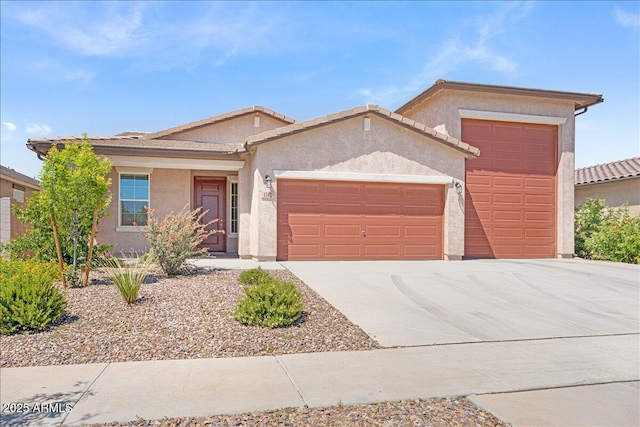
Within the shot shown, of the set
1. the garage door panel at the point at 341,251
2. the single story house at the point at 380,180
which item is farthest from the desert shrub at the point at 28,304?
the garage door panel at the point at 341,251

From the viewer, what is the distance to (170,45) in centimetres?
1250

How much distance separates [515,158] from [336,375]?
13.4m

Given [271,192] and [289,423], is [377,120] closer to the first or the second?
[271,192]

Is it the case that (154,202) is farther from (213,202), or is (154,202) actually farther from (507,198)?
(507,198)

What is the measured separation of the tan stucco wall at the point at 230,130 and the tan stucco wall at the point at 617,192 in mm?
13990

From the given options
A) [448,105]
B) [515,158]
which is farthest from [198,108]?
[515,158]

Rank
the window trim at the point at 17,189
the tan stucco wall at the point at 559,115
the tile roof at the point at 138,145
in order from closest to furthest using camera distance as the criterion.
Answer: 1. the tile roof at the point at 138,145
2. the tan stucco wall at the point at 559,115
3. the window trim at the point at 17,189

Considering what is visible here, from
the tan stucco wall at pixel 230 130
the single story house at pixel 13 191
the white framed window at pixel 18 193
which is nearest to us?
the single story house at pixel 13 191

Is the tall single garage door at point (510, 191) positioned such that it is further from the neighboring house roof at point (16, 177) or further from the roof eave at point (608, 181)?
the neighboring house roof at point (16, 177)

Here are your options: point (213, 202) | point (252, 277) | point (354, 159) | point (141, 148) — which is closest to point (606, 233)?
point (354, 159)

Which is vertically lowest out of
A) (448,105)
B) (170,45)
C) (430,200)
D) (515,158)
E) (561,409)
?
(561,409)

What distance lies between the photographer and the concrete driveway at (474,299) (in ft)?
22.4

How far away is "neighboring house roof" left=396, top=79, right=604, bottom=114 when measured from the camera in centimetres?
1477

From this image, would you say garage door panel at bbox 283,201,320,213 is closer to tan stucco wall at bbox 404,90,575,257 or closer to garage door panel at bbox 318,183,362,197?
garage door panel at bbox 318,183,362,197
